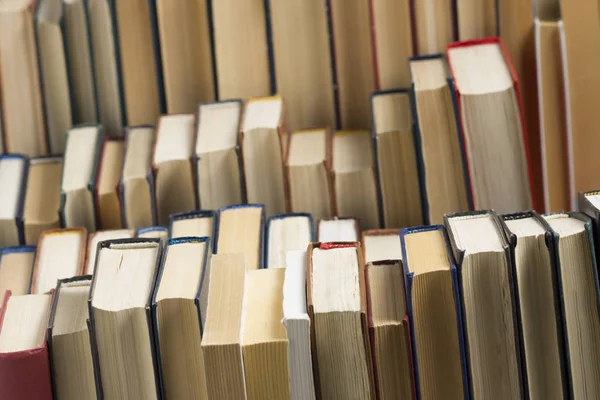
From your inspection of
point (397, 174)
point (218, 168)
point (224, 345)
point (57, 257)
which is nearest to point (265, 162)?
point (218, 168)

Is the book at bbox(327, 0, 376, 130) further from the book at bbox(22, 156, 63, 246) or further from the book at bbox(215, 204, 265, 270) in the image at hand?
the book at bbox(22, 156, 63, 246)

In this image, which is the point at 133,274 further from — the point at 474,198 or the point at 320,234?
the point at 474,198

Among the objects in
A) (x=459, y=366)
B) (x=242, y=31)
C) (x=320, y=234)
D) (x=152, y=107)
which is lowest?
(x=459, y=366)

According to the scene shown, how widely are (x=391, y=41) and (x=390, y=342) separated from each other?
1.87 feet

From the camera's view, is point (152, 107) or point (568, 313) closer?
point (568, 313)

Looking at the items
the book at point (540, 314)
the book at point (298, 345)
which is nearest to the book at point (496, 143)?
the book at point (540, 314)

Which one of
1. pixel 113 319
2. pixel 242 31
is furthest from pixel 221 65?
pixel 113 319

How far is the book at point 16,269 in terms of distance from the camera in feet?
3.61

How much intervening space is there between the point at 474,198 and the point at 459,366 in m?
0.31

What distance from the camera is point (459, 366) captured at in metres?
0.89

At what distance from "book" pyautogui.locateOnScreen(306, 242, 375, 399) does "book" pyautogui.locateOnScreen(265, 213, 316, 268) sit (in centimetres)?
17

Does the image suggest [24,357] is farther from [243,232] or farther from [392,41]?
[392,41]

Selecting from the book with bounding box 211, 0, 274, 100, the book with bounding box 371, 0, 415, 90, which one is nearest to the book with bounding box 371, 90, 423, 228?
the book with bounding box 371, 0, 415, 90

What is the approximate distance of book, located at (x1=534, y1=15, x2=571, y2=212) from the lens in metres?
1.23
